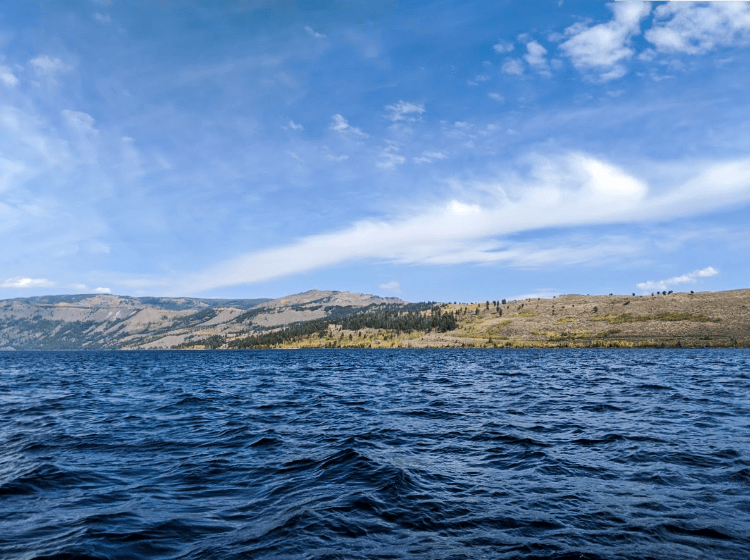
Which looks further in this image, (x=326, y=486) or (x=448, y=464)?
(x=448, y=464)

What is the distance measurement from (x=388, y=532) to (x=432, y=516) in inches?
57.2

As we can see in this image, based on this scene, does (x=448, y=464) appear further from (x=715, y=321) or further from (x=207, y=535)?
(x=715, y=321)

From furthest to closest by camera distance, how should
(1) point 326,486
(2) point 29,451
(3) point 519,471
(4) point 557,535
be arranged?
(2) point 29,451
(3) point 519,471
(1) point 326,486
(4) point 557,535

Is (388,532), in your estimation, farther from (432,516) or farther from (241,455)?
(241,455)

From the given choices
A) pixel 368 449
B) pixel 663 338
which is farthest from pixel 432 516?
pixel 663 338

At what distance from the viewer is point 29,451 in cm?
1841

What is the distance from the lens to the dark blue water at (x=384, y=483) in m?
9.47

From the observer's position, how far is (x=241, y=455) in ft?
57.3

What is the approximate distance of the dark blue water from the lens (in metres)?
9.47

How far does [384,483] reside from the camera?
1345 centimetres

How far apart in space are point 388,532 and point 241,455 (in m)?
9.27

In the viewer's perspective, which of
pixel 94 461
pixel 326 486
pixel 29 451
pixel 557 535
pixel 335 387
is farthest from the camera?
pixel 335 387

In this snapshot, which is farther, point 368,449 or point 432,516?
point 368,449

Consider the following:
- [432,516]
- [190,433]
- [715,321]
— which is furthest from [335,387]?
[715,321]
